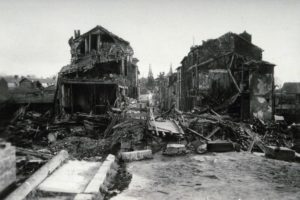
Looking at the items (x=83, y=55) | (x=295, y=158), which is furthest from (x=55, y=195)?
(x=83, y=55)

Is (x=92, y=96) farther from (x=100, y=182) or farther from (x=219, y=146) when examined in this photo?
(x=100, y=182)

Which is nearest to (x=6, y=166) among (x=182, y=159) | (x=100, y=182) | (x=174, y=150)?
(x=100, y=182)

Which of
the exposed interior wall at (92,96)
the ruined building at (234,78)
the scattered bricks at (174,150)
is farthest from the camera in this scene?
the exposed interior wall at (92,96)

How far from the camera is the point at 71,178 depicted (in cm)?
741

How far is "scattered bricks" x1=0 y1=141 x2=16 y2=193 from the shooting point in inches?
230

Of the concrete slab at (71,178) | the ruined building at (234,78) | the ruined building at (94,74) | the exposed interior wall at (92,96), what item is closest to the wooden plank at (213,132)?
the concrete slab at (71,178)

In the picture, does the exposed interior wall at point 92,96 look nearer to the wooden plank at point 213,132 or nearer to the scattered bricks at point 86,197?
the wooden plank at point 213,132

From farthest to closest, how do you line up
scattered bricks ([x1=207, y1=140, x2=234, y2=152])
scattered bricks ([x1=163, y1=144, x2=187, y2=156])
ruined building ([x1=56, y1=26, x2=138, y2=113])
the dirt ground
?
ruined building ([x1=56, y1=26, x2=138, y2=113]) < scattered bricks ([x1=207, y1=140, x2=234, y2=152]) < scattered bricks ([x1=163, y1=144, x2=187, y2=156]) < the dirt ground

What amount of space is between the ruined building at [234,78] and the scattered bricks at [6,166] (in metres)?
16.3

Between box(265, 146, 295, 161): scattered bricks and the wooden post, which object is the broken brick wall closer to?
box(265, 146, 295, 161): scattered bricks

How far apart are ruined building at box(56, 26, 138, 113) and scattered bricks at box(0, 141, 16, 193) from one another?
16.0 metres

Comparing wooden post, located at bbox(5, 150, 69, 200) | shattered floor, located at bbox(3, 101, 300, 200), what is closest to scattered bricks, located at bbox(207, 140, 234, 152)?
shattered floor, located at bbox(3, 101, 300, 200)

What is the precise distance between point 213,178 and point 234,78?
15.1 m

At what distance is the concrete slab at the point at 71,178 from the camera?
6.54 m
